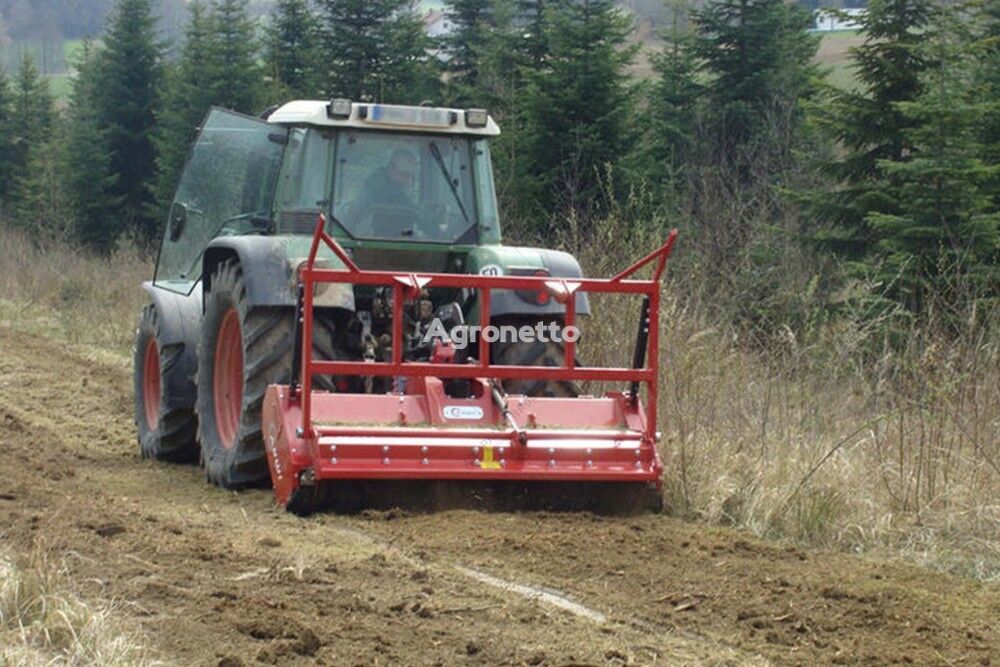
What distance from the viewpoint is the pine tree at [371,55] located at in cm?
2625

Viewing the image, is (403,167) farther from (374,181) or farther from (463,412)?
(463,412)

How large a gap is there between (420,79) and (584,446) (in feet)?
63.4

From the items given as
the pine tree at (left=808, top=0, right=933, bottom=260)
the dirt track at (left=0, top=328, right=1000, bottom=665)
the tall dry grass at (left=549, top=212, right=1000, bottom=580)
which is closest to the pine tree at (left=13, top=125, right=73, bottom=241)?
the pine tree at (left=808, top=0, right=933, bottom=260)

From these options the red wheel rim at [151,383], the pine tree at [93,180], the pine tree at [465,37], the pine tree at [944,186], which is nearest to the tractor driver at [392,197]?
the red wheel rim at [151,383]

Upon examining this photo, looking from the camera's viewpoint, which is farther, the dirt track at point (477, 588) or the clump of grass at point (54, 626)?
the dirt track at point (477, 588)

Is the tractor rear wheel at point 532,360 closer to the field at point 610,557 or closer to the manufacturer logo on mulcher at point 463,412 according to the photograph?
the manufacturer logo on mulcher at point 463,412

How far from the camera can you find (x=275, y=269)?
27.4 ft

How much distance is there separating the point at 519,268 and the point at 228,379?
6.27 ft

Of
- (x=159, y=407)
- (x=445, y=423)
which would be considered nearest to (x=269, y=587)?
(x=445, y=423)

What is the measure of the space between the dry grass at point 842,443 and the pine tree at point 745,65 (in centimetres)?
1224

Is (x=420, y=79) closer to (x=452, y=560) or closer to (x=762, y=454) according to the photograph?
(x=762, y=454)

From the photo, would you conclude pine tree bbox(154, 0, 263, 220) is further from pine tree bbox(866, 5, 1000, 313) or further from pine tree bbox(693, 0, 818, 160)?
pine tree bbox(866, 5, 1000, 313)
